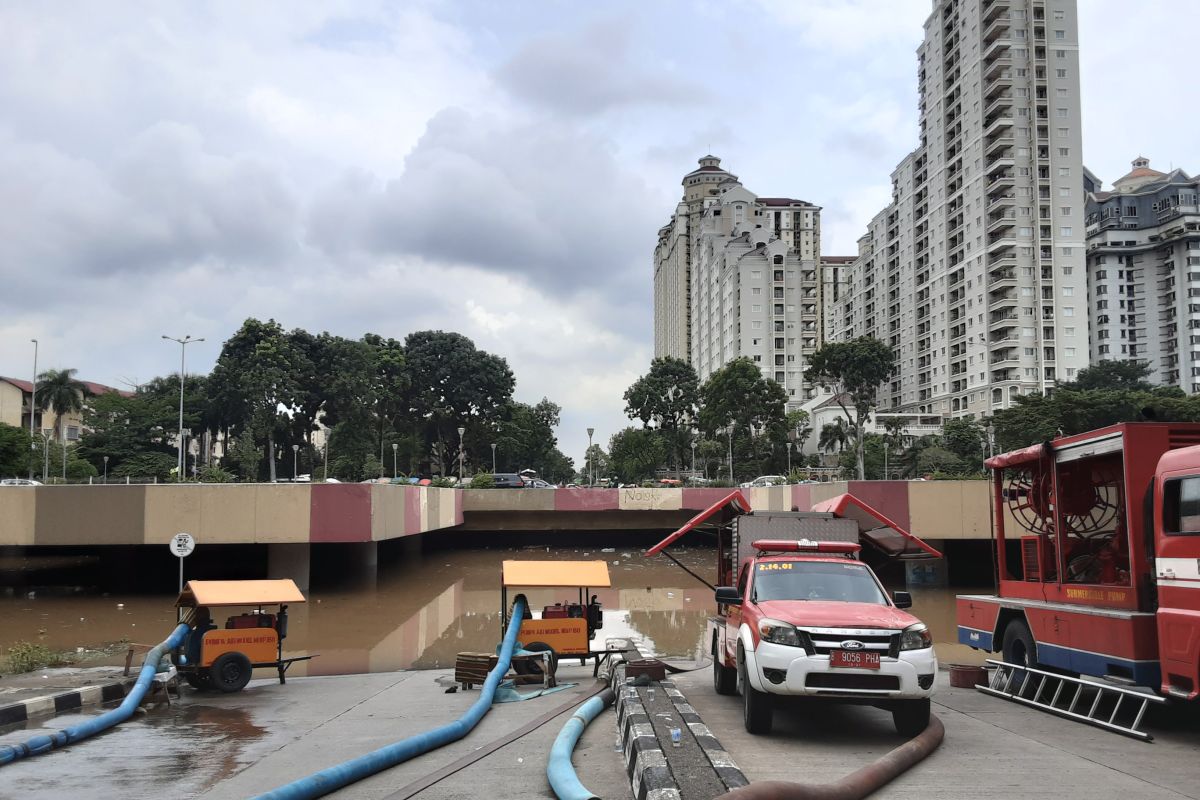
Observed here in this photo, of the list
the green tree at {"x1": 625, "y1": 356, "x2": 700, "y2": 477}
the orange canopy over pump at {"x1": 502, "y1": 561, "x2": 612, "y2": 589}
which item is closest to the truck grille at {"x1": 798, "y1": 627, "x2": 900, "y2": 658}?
the orange canopy over pump at {"x1": 502, "y1": 561, "x2": 612, "y2": 589}

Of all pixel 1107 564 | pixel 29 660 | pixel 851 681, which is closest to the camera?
pixel 851 681

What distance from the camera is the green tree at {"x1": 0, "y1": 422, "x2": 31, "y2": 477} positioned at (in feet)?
231

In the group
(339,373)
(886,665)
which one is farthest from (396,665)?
(339,373)

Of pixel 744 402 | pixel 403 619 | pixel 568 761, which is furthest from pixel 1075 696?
pixel 744 402

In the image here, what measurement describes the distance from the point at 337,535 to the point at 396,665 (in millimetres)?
11499

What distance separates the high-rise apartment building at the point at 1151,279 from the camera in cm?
11126

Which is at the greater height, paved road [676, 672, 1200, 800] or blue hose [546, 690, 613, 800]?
blue hose [546, 690, 613, 800]

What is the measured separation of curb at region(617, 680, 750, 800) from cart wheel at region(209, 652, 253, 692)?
6930 mm

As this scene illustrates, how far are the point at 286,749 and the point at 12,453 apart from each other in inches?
2880

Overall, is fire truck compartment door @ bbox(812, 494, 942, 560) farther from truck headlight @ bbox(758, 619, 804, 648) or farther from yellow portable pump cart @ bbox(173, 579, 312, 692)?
yellow portable pump cart @ bbox(173, 579, 312, 692)

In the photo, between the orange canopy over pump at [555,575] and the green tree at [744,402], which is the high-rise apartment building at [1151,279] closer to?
the green tree at [744,402]

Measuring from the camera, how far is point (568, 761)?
7660mm

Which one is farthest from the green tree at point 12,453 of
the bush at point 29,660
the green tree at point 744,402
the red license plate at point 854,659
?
the red license plate at point 854,659

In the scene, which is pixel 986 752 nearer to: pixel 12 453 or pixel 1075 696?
pixel 1075 696
